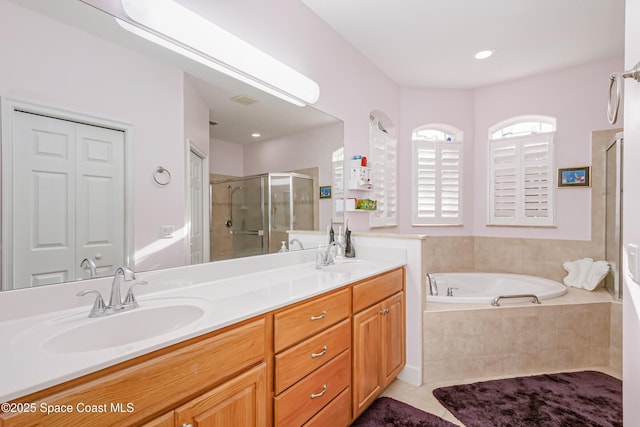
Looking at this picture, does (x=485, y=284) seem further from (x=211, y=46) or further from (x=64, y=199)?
(x=64, y=199)

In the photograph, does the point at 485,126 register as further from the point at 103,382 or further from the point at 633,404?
the point at 103,382

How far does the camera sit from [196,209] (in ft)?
4.86

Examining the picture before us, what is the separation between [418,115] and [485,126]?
30.2 inches

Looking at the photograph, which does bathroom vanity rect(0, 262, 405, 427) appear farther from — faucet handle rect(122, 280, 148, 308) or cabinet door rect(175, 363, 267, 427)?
faucet handle rect(122, 280, 148, 308)

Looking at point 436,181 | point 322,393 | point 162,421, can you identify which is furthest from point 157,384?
point 436,181

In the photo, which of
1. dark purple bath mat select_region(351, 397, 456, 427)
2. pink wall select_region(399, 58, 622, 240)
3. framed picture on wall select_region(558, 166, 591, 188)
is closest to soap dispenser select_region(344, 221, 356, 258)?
dark purple bath mat select_region(351, 397, 456, 427)

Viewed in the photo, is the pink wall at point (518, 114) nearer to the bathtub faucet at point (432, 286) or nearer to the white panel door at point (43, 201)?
the bathtub faucet at point (432, 286)

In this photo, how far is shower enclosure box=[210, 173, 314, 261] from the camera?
160cm

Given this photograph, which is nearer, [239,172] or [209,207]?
[209,207]

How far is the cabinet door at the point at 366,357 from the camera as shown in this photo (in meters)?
1.61

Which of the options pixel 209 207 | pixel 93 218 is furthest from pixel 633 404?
pixel 93 218

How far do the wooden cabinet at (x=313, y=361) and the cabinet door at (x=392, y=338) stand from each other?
→ 1.26 ft

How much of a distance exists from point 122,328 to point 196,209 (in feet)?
1.98

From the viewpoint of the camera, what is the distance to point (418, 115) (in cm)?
354
